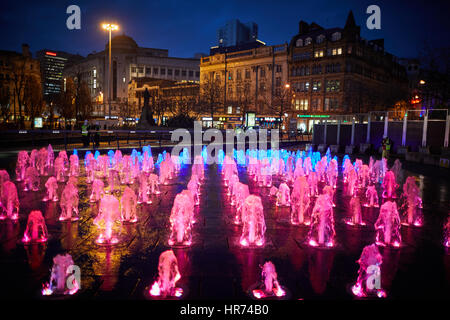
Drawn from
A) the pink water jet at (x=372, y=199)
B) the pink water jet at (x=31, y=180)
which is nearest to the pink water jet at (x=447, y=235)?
the pink water jet at (x=372, y=199)

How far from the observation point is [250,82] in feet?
243

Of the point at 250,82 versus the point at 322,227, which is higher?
the point at 250,82

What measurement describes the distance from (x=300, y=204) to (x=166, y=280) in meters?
4.72

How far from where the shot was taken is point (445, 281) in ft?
14.0

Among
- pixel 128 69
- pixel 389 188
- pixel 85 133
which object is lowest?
pixel 389 188

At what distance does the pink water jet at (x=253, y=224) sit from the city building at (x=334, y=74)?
2181 inches

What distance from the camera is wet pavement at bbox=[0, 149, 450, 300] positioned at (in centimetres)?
397

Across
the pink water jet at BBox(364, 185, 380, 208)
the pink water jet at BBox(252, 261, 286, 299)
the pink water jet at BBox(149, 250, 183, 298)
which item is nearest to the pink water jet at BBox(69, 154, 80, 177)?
the pink water jet at BBox(149, 250, 183, 298)

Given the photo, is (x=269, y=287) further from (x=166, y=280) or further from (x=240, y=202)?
(x=240, y=202)

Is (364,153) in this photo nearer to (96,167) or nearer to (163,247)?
(96,167)

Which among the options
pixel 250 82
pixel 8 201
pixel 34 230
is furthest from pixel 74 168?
pixel 250 82

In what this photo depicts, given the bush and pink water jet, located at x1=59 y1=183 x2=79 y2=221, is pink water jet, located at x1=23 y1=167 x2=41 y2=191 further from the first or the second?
the bush

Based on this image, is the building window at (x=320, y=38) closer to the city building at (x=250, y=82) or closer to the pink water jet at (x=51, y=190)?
the city building at (x=250, y=82)

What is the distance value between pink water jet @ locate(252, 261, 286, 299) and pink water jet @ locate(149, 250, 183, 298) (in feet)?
3.05
